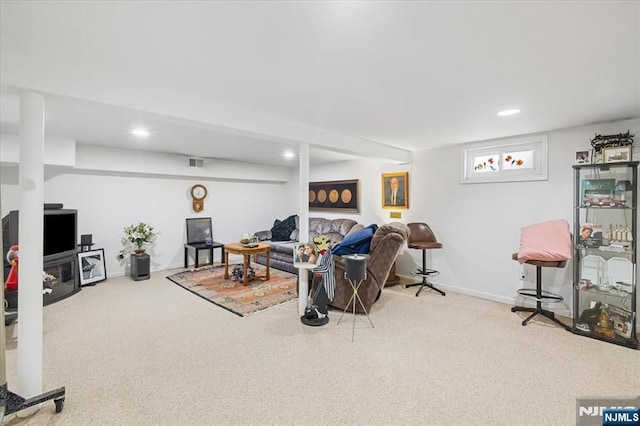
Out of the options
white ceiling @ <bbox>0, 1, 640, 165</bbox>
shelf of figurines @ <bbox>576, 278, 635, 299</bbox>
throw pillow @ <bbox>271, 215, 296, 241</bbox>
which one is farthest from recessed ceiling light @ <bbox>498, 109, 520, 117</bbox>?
throw pillow @ <bbox>271, 215, 296, 241</bbox>

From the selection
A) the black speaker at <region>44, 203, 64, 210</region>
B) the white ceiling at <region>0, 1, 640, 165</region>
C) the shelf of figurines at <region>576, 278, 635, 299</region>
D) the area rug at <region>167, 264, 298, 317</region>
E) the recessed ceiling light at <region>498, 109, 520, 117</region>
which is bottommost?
the area rug at <region>167, 264, 298, 317</region>

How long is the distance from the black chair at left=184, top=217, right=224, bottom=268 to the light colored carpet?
2350mm

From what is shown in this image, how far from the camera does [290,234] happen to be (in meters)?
6.92

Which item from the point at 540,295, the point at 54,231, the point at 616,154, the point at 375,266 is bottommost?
the point at 540,295

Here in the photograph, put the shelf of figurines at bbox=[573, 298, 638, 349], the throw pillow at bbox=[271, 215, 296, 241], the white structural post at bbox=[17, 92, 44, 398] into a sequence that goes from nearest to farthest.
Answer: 1. the white structural post at bbox=[17, 92, 44, 398]
2. the shelf of figurines at bbox=[573, 298, 638, 349]
3. the throw pillow at bbox=[271, 215, 296, 241]

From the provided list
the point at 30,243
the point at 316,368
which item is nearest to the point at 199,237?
the point at 30,243

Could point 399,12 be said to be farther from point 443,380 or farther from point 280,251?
point 280,251

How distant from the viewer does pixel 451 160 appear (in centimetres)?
472

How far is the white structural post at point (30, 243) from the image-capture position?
6.15 ft

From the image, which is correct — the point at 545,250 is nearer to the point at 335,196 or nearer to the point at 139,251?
the point at 335,196

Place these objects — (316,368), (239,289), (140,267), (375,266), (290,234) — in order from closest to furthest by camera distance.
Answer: (316,368), (375,266), (239,289), (140,267), (290,234)

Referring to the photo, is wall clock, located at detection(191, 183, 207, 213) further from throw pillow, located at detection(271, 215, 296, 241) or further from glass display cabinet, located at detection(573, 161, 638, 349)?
glass display cabinet, located at detection(573, 161, 638, 349)

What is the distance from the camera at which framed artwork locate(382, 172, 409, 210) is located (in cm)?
528

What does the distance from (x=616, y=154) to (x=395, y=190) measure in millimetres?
2916
